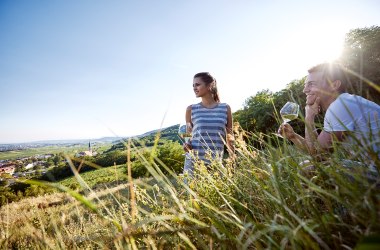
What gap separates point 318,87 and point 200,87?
1.72 m

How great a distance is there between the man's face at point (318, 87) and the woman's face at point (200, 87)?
61.6 inches

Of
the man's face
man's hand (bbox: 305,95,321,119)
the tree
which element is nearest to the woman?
man's hand (bbox: 305,95,321,119)

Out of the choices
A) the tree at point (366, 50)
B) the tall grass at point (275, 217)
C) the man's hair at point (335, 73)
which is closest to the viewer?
the tall grass at point (275, 217)

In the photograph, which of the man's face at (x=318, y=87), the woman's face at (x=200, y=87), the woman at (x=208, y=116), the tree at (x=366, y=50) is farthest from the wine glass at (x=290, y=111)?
the tree at (x=366, y=50)

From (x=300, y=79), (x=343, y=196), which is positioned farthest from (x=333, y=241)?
(x=300, y=79)

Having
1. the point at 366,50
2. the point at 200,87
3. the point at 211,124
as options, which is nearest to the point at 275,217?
the point at 211,124

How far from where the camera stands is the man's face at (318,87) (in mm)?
2395

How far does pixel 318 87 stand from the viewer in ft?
7.96

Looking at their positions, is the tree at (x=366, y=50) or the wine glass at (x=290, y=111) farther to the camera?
the tree at (x=366, y=50)

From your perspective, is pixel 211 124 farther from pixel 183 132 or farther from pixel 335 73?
pixel 335 73

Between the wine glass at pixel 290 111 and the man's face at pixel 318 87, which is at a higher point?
the man's face at pixel 318 87

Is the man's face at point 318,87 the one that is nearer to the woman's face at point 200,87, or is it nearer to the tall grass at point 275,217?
the tall grass at point 275,217

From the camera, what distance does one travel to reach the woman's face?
11.9 ft

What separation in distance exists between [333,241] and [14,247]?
4.09 metres
